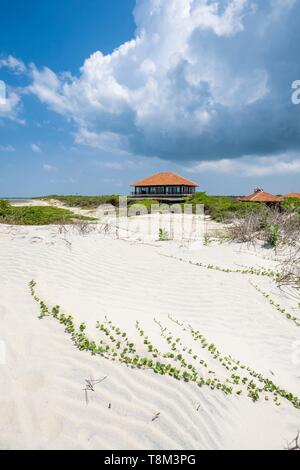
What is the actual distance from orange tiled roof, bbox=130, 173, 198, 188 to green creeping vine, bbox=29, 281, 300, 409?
123ft

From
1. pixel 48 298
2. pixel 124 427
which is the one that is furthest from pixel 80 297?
pixel 124 427

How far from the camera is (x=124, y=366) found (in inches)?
139

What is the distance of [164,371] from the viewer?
3467mm

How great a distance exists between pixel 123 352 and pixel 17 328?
1691 mm

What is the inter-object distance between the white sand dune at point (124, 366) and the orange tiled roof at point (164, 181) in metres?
34.1

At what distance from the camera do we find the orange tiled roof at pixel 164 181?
135 ft

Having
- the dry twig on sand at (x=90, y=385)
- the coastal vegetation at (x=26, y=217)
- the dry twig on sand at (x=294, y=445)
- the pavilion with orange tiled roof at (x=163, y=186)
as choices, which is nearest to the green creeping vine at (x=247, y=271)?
the dry twig on sand at (x=294, y=445)

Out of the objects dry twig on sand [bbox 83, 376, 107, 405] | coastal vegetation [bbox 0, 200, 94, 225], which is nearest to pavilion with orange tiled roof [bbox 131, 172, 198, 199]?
coastal vegetation [bbox 0, 200, 94, 225]

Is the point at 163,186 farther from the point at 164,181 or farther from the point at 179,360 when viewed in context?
the point at 179,360

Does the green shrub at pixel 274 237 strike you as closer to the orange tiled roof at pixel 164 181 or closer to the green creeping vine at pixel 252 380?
the green creeping vine at pixel 252 380

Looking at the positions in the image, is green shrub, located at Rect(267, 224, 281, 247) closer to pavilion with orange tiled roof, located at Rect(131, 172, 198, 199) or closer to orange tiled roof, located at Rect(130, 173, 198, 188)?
pavilion with orange tiled roof, located at Rect(131, 172, 198, 199)

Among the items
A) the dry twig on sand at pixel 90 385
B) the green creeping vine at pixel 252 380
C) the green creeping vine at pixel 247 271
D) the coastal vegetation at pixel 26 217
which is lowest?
the green creeping vine at pixel 252 380

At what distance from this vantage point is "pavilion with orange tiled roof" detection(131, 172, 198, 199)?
134 ft

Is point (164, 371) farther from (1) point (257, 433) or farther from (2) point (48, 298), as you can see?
(2) point (48, 298)
